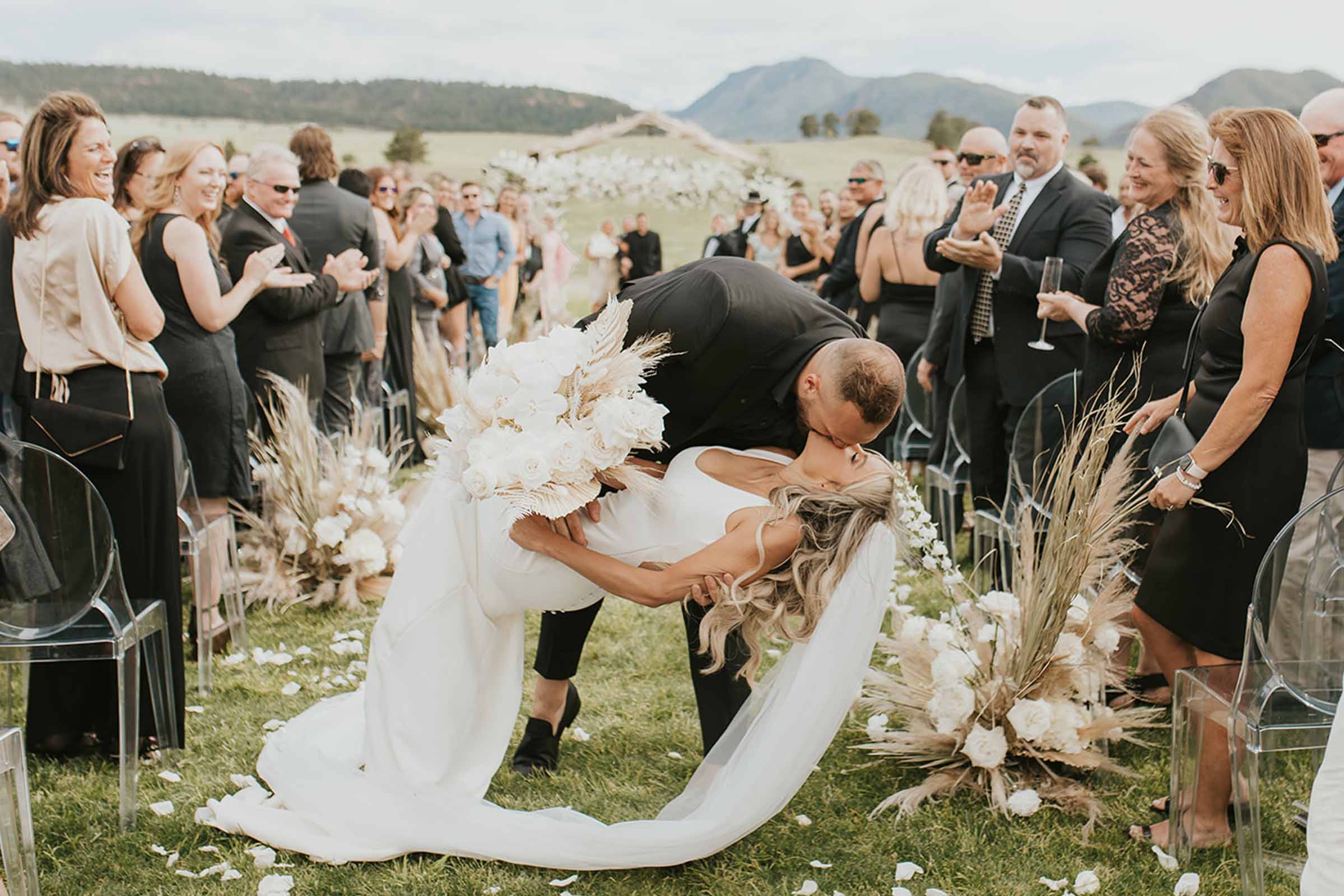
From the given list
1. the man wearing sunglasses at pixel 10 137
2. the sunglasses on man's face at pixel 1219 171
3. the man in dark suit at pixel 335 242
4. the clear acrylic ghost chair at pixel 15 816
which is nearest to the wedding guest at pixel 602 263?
the man in dark suit at pixel 335 242

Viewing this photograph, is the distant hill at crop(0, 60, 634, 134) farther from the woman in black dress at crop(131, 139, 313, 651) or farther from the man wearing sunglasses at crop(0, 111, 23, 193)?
the woman in black dress at crop(131, 139, 313, 651)

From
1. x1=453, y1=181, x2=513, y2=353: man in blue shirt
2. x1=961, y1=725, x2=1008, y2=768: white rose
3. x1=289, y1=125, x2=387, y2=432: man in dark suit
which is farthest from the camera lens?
x1=453, y1=181, x2=513, y2=353: man in blue shirt

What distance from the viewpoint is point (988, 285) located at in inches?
210

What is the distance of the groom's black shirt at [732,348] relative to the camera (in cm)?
325

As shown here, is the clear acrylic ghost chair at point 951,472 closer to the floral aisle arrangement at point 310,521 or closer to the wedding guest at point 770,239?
the floral aisle arrangement at point 310,521

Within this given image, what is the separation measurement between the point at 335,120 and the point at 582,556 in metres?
47.4

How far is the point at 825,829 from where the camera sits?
3.38 meters

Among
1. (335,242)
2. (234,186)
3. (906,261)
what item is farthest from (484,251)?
(906,261)

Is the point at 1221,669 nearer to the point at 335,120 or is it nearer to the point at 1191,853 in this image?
the point at 1191,853

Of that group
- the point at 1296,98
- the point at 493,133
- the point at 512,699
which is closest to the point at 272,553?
the point at 512,699

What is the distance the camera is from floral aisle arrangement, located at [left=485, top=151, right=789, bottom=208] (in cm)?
1359

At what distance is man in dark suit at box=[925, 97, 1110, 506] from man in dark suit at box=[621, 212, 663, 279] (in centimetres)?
952

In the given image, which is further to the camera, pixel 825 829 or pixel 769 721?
pixel 825 829

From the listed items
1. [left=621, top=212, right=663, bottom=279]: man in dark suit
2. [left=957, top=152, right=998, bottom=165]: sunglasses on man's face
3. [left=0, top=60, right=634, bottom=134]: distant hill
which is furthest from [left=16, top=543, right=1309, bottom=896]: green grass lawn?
[left=0, top=60, right=634, bottom=134]: distant hill
